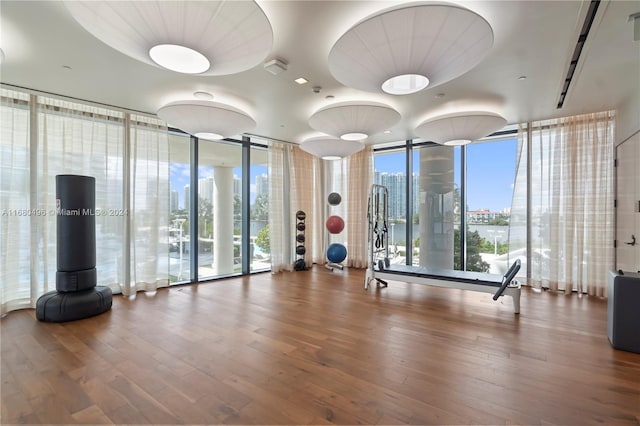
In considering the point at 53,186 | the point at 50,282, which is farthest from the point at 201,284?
the point at 53,186

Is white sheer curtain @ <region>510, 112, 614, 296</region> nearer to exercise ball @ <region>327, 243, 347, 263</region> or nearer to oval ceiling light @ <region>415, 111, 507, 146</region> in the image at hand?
oval ceiling light @ <region>415, 111, 507, 146</region>

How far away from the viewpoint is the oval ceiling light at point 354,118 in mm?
3848

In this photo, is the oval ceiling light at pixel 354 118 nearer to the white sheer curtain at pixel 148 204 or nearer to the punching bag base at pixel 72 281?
the white sheer curtain at pixel 148 204

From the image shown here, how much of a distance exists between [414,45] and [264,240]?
587 cm

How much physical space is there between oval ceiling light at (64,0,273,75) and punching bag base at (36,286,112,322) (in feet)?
11.1

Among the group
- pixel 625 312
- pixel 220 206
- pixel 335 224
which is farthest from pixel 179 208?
pixel 625 312

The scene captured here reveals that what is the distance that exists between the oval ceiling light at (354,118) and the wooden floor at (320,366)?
2.68 m

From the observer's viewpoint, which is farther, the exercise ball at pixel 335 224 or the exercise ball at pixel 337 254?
the exercise ball at pixel 335 224

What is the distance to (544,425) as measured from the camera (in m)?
1.96

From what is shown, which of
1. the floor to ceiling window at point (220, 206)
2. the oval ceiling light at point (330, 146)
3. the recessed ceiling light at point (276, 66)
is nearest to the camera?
the recessed ceiling light at point (276, 66)

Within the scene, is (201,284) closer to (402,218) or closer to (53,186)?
(53,186)

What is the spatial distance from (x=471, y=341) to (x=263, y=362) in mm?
2268

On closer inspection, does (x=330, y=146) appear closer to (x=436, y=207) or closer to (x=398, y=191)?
(x=398, y=191)

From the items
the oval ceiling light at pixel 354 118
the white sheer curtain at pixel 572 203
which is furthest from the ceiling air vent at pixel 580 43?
the oval ceiling light at pixel 354 118
